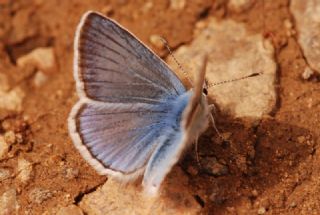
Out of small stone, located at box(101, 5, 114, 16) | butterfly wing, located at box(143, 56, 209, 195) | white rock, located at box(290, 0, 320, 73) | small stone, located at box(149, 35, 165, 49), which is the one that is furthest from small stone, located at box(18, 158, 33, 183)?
white rock, located at box(290, 0, 320, 73)

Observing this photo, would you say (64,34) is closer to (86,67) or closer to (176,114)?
(86,67)

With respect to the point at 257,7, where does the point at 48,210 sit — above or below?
above

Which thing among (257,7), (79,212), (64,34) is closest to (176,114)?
(79,212)

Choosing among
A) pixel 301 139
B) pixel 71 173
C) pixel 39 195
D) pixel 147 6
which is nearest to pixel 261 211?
pixel 301 139

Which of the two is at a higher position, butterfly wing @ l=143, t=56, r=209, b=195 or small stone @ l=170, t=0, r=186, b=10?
small stone @ l=170, t=0, r=186, b=10

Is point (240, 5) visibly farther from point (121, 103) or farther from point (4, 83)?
point (4, 83)

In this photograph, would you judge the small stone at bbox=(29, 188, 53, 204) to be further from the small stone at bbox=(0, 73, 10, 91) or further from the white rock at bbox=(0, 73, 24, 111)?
the small stone at bbox=(0, 73, 10, 91)
